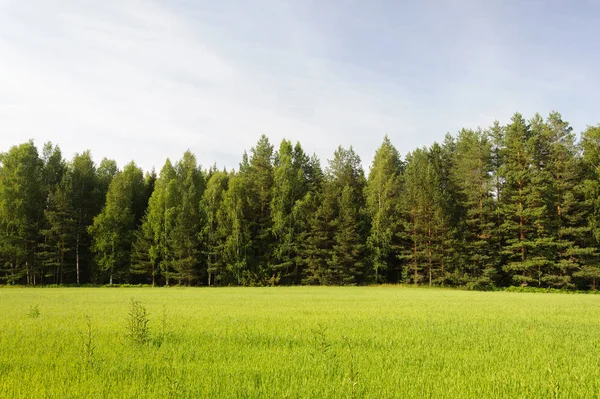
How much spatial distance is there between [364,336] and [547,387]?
5029mm

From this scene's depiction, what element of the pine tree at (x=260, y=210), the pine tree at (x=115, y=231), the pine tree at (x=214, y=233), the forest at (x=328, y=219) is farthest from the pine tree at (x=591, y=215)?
the pine tree at (x=115, y=231)

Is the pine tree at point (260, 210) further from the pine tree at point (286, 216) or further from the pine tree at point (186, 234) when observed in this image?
the pine tree at point (186, 234)

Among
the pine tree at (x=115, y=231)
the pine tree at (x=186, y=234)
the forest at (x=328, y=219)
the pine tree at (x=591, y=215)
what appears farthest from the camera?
the pine tree at (x=186, y=234)

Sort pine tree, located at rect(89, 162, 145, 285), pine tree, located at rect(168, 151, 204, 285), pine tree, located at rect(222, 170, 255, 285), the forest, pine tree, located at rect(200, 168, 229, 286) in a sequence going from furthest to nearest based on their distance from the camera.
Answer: pine tree, located at rect(200, 168, 229, 286) < pine tree, located at rect(222, 170, 255, 285) < pine tree, located at rect(168, 151, 204, 285) < pine tree, located at rect(89, 162, 145, 285) < the forest

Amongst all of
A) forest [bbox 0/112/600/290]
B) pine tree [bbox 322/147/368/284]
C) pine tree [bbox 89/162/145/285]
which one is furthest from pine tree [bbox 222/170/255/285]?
pine tree [bbox 89/162/145/285]

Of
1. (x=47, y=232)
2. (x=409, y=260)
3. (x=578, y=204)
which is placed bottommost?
(x=409, y=260)

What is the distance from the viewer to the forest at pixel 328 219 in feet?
169

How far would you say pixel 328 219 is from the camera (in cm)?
6256

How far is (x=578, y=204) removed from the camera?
50.3m

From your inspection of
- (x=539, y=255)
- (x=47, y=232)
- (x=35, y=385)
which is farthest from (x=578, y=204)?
(x=47, y=232)

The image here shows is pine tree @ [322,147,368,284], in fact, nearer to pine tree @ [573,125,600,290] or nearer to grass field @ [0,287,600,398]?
pine tree @ [573,125,600,290]

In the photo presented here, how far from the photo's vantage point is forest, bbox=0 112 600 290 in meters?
51.4

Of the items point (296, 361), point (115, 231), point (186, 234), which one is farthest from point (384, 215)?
point (296, 361)

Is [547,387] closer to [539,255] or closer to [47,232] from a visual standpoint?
[539,255]
